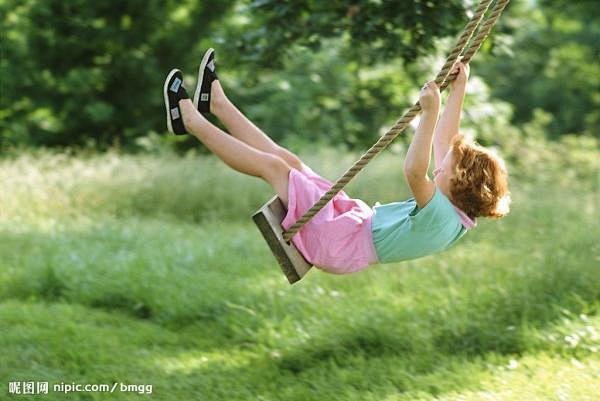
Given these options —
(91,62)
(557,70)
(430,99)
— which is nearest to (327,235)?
(430,99)

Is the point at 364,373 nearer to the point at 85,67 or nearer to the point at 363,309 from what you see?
the point at 363,309

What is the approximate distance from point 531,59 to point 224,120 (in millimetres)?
16114

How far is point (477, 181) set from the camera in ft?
11.1

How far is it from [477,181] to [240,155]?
3.21 feet

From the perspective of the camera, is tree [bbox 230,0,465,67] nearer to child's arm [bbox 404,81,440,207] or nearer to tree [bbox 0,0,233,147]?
child's arm [bbox 404,81,440,207]

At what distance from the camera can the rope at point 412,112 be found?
3109mm

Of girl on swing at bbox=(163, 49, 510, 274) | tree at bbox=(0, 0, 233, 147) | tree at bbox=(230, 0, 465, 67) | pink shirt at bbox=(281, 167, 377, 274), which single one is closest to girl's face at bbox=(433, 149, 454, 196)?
girl on swing at bbox=(163, 49, 510, 274)

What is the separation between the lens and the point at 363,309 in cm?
500

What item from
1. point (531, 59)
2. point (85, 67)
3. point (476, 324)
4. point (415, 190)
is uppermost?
point (415, 190)

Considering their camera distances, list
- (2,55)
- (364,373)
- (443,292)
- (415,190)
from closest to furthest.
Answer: (415,190) → (364,373) → (443,292) → (2,55)

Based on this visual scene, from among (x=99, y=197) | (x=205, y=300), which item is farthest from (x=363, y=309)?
(x=99, y=197)

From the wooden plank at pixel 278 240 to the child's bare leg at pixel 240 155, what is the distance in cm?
8

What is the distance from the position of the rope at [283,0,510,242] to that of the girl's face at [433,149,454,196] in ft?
1.06

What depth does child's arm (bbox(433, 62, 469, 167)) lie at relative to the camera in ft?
11.9
